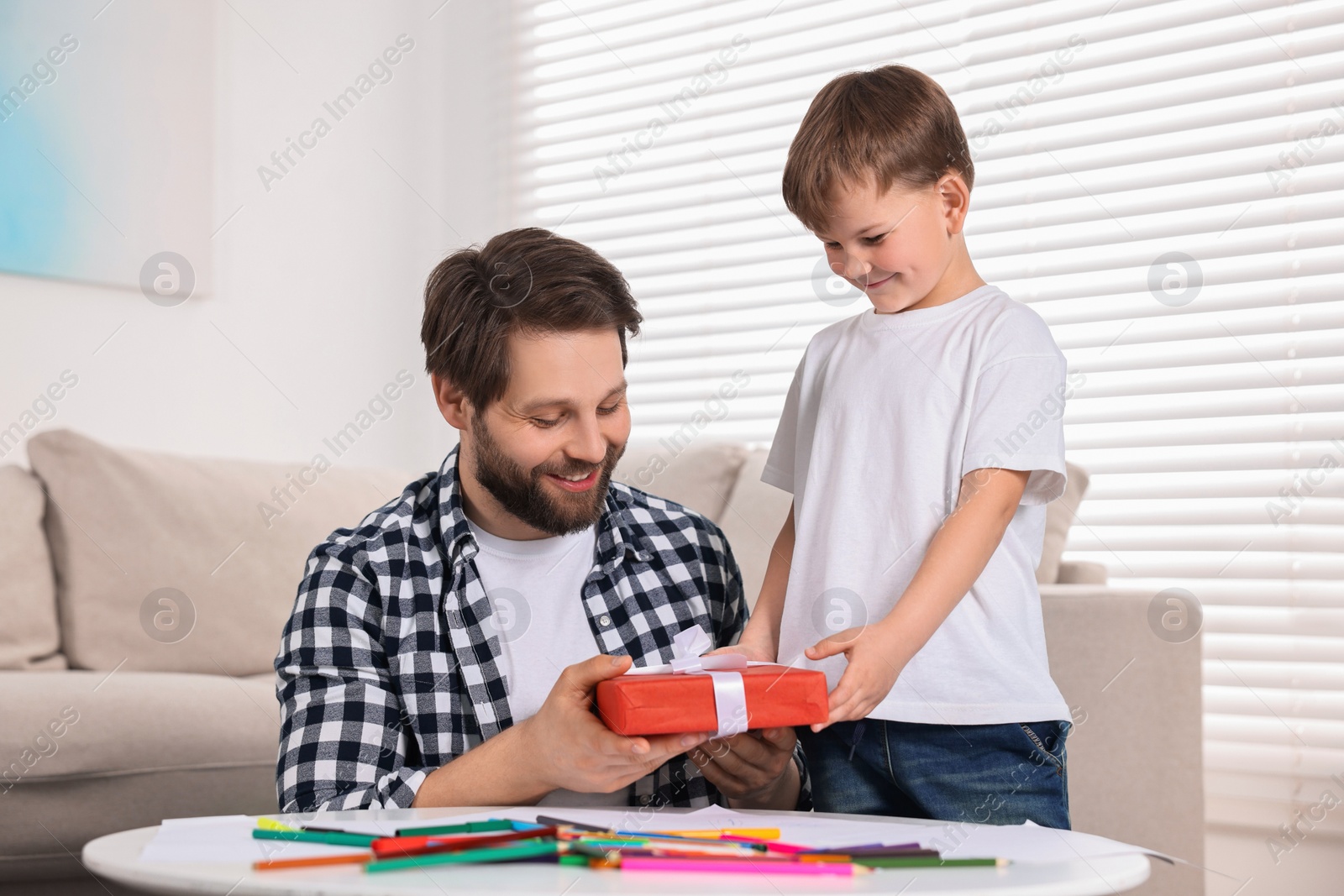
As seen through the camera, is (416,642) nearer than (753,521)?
Yes

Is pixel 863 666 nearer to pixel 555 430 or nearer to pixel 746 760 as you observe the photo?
pixel 746 760

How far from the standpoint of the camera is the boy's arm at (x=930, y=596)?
970 millimetres

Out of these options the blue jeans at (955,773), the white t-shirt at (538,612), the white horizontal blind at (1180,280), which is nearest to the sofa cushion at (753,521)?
the white horizontal blind at (1180,280)

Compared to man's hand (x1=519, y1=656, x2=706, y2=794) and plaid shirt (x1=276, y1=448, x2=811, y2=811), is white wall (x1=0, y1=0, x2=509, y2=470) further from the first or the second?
man's hand (x1=519, y1=656, x2=706, y2=794)

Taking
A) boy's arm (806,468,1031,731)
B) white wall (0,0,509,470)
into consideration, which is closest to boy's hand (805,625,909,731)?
boy's arm (806,468,1031,731)

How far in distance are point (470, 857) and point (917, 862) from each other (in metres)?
0.29

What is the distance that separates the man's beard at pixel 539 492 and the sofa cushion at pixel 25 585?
1.23 metres

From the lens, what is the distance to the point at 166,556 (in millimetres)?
2246

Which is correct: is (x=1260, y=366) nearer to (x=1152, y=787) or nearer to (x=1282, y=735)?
(x=1282, y=735)

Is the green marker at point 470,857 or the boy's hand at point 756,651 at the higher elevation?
the boy's hand at point 756,651

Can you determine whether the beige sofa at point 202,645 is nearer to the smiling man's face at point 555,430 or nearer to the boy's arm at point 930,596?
the boy's arm at point 930,596

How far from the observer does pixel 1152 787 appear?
1.75 meters

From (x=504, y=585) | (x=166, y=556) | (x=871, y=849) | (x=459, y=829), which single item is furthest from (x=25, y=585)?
(x=871, y=849)

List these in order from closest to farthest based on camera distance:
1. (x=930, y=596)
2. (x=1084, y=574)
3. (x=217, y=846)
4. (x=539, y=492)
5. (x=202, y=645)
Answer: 1. (x=217, y=846)
2. (x=930, y=596)
3. (x=539, y=492)
4. (x=1084, y=574)
5. (x=202, y=645)
